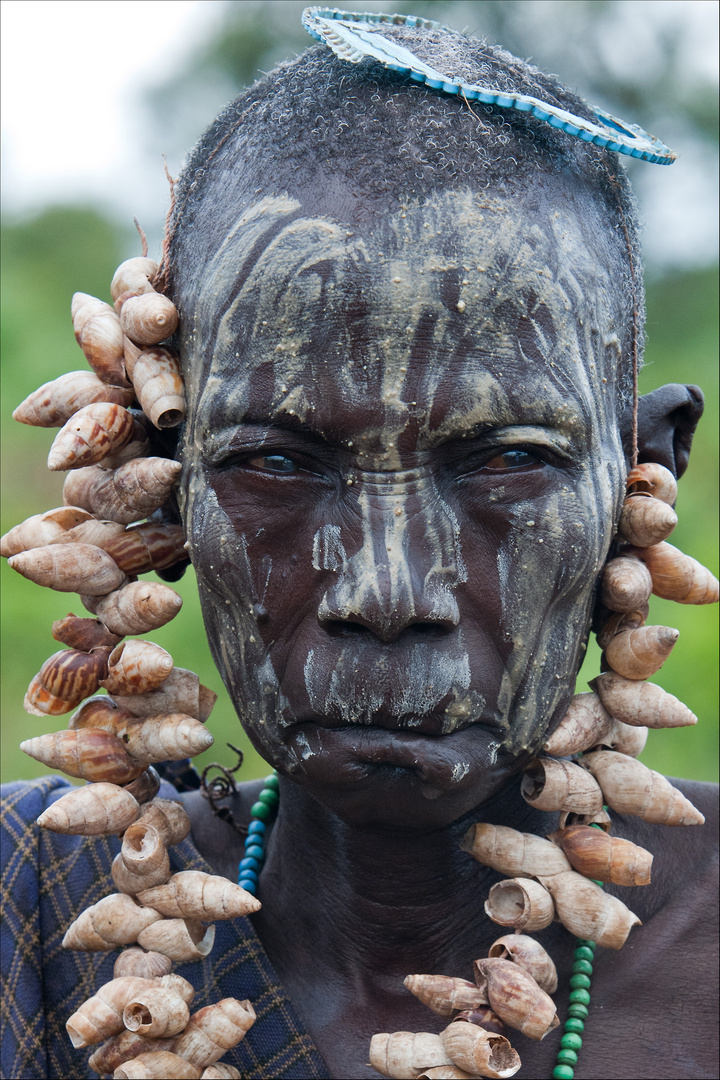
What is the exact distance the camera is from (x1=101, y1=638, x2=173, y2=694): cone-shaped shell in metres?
2.13

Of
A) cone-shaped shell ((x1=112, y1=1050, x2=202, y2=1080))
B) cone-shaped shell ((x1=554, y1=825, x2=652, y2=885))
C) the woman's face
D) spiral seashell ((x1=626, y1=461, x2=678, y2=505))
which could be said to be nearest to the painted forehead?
the woman's face

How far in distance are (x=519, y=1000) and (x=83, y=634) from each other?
3.22 feet

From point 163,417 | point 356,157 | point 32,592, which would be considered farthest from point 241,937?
point 32,592

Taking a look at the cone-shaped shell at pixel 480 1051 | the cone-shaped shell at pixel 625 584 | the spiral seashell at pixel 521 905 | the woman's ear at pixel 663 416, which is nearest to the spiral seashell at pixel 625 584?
the cone-shaped shell at pixel 625 584

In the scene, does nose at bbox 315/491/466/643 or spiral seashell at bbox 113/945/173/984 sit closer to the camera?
nose at bbox 315/491/466/643

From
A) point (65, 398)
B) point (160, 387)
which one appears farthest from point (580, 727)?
point (65, 398)

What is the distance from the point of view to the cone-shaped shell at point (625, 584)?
7.07 feet

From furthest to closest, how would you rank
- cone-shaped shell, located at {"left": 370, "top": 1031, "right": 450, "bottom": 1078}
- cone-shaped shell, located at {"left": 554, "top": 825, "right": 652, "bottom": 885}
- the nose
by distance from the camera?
cone-shaped shell, located at {"left": 554, "top": 825, "right": 652, "bottom": 885} < cone-shaped shell, located at {"left": 370, "top": 1031, "right": 450, "bottom": 1078} < the nose

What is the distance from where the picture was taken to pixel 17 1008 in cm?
239

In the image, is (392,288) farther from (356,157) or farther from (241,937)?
(241,937)

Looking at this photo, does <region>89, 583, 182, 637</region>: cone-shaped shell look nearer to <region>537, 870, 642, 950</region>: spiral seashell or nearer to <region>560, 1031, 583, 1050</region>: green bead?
<region>537, 870, 642, 950</region>: spiral seashell

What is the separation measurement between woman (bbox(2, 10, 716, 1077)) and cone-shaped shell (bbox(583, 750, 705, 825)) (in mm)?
154

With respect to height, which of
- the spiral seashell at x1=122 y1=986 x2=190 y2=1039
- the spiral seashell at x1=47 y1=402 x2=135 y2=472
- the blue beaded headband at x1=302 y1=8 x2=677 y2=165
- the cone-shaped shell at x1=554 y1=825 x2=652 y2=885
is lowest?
the spiral seashell at x1=122 y1=986 x2=190 y2=1039

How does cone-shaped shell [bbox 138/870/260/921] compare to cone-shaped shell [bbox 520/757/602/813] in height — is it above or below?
below
